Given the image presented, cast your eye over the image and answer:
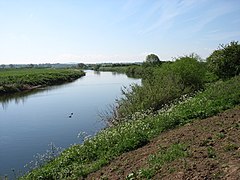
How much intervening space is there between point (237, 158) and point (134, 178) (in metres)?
2.02

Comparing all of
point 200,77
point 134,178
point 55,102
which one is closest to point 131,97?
point 200,77

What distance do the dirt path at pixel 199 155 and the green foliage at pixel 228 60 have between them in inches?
553

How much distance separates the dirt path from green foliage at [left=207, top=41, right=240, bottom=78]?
553 inches

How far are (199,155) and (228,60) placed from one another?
18079 millimetres

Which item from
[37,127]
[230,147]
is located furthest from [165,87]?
[230,147]

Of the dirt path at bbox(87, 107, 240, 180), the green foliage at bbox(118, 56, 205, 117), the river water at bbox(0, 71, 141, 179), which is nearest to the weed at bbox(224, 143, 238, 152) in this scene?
the dirt path at bbox(87, 107, 240, 180)

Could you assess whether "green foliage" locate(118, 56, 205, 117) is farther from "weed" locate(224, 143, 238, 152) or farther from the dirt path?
"weed" locate(224, 143, 238, 152)

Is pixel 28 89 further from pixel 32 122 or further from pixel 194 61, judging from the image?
pixel 194 61

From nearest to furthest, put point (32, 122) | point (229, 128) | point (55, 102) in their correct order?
point (229, 128), point (32, 122), point (55, 102)

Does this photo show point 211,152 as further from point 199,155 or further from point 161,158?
point 161,158

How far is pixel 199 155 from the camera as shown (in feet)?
21.6

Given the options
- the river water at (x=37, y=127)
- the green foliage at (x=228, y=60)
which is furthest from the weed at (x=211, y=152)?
the green foliage at (x=228, y=60)

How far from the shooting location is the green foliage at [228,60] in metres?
23.2

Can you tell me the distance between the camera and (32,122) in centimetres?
2462
